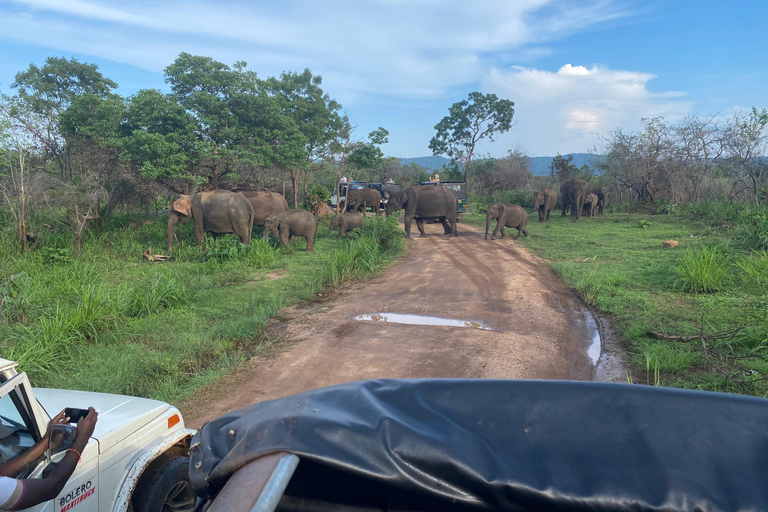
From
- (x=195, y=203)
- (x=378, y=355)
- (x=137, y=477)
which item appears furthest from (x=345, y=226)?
(x=137, y=477)

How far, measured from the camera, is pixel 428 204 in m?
17.3

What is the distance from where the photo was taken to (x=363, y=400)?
1720mm

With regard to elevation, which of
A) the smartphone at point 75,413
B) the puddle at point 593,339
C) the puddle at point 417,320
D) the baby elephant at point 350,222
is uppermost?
the smartphone at point 75,413

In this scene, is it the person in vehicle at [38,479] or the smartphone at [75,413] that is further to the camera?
the smartphone at [75,413]

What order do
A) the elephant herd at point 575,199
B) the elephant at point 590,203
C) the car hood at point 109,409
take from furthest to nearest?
the elephant at point 590,203
the elephant herd at point 575,199
the car hood at point 109,409

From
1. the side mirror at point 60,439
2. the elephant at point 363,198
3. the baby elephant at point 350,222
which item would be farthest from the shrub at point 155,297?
the elephant at point 363,198

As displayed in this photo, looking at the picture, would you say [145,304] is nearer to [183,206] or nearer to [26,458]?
[183,206]

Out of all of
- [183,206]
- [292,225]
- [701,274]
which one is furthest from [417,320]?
[183,206]

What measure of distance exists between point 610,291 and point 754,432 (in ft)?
23.2

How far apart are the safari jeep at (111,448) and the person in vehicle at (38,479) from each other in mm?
60

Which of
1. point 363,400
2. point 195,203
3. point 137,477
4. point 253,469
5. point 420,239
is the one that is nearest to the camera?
point 253,469

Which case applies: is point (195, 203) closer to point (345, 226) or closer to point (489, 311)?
point (345, 226)

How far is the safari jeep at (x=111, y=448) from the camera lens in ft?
7.07

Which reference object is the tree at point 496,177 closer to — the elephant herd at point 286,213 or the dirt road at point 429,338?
the elephant herd at point 286,213
